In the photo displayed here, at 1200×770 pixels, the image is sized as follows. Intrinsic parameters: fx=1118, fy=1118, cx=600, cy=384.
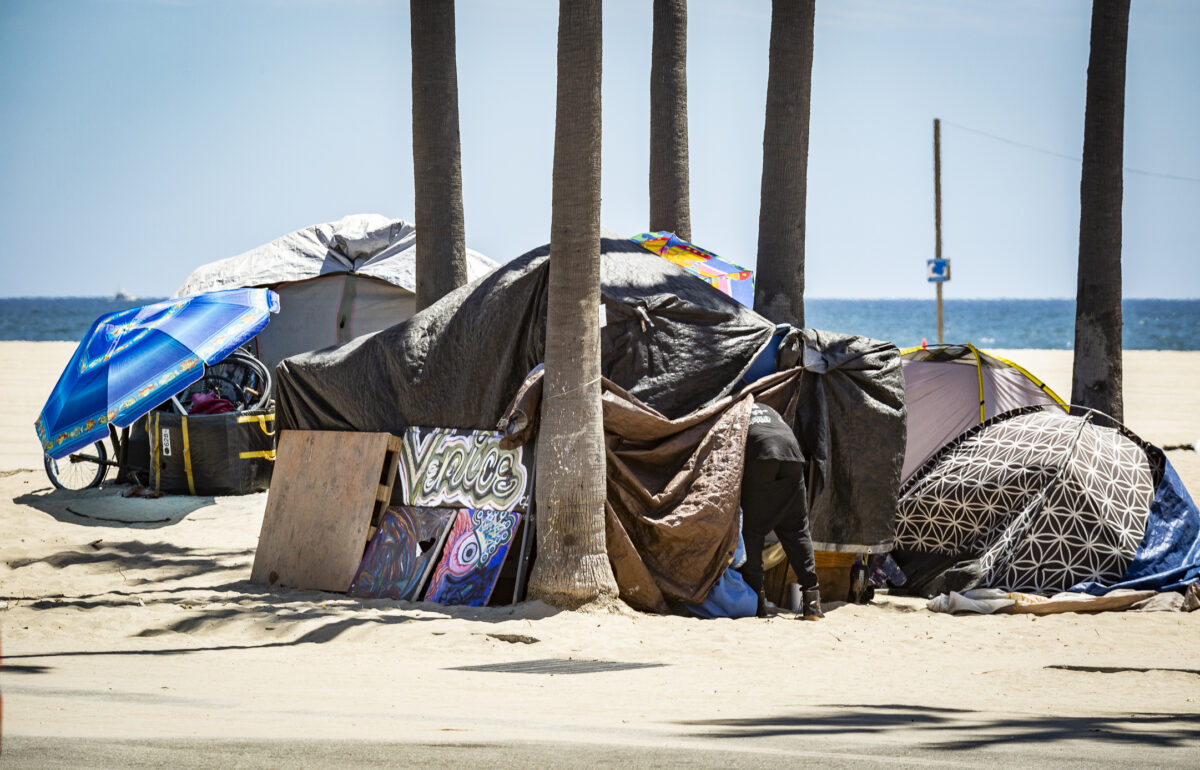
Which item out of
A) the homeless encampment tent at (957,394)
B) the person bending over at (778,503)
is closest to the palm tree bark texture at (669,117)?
the homeless encampment tent at (957,394)

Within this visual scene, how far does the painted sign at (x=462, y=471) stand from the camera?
8.13 metres

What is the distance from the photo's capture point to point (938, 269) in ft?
66.4

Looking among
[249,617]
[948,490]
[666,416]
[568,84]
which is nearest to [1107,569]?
[948,490]

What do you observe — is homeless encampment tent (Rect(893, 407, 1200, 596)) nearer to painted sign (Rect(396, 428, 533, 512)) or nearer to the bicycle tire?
painted sign (Rect(396, 428, 533, 512))

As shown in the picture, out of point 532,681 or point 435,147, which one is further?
point 435,147

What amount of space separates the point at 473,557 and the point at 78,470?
282 inches

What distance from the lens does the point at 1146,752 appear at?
423 cm

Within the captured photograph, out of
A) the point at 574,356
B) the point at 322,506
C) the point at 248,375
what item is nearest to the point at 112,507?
the point at 248,375

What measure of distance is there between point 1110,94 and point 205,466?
9973 mm

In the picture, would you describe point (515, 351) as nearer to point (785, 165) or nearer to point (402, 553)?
point (402, 553)

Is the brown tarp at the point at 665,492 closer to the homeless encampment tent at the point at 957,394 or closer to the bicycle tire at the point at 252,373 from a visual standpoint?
the homeless encampment tent at the point at 957,394

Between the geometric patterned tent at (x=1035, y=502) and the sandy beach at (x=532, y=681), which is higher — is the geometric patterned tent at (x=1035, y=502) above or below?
above

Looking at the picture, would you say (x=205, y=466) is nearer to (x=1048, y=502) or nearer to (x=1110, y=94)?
(x=1048, y=502)

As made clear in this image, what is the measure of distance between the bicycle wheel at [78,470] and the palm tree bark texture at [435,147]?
14.9ft
